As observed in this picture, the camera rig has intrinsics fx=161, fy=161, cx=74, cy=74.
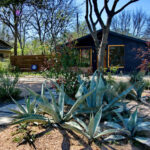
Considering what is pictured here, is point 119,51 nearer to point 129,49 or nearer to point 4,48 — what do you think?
point 129,49

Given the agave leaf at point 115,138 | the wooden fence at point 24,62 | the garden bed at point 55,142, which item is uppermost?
the wooden fence at point 24,62

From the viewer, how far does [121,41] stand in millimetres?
13133

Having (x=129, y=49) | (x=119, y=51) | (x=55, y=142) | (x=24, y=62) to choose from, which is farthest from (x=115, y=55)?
(x=55, y=142)

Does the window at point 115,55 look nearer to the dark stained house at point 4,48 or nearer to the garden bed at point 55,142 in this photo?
the dark stained house at point 4,48

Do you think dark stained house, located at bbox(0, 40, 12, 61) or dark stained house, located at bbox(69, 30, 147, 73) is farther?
dark stained house, located at bbox(0, 40, 12, 61)

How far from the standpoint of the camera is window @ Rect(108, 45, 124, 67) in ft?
43.9

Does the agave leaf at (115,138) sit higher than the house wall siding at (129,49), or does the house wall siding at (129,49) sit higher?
the house wall siding at (129,49)

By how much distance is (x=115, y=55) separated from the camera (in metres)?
13.6

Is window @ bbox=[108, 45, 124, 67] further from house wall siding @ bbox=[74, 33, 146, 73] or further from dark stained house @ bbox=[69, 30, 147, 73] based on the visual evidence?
house wall siding @ bbox=[74, 33, 146, 73]

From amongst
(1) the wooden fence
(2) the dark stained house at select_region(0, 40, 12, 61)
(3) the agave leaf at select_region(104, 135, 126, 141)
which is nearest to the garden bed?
(3) the agave leaf at select_region(104, 135, 126, 141)

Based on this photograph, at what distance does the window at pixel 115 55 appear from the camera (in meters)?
13.4

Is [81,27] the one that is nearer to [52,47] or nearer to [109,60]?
[109,60]

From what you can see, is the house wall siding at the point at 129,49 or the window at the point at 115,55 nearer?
the house wall siding at the point at 129,49

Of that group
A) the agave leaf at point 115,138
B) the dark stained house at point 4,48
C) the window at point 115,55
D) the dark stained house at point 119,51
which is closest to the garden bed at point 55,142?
the agave leaf at point 115,138
